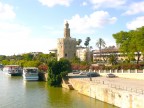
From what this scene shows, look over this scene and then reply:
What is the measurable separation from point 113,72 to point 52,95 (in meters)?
22.5

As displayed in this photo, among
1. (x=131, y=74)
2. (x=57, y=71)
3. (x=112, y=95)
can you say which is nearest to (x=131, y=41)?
(x=131, y=74)

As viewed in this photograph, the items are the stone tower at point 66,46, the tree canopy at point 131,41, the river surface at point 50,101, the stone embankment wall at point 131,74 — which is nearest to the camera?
the river surface at point 50,101

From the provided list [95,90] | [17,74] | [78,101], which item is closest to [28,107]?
[78,101]

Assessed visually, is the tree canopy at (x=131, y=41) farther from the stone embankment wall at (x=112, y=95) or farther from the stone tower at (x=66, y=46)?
the stone embankment wall at (x=112, y=95)

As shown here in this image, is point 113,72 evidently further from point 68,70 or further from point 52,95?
point 52,95

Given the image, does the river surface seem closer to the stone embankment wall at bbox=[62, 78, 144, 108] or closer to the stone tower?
the stone embankment wall at bbox=[62, 78, 144, 108]

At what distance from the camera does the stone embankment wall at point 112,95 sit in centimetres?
3661

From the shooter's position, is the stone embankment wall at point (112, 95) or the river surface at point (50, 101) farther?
the river surface at point (50, 101)

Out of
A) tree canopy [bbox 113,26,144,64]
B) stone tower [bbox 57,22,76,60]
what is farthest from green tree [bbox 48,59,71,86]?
stone tower [bbox 57,22,76,60]

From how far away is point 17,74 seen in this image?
111 meters

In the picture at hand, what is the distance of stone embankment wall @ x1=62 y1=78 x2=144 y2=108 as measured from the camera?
3661 centimetres

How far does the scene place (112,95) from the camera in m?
42.8

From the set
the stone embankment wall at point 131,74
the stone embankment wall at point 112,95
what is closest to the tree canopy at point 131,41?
the stone embankment wall at point 131,74

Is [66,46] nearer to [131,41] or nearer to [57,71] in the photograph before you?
[131,41]
